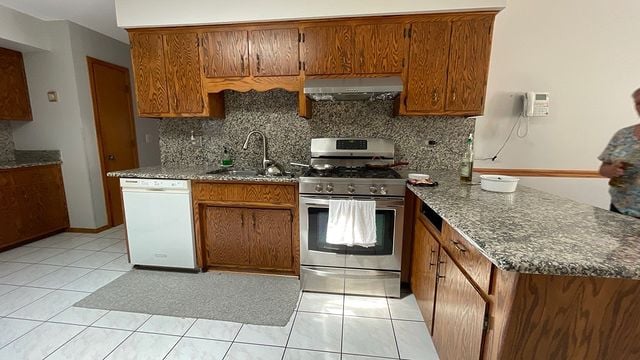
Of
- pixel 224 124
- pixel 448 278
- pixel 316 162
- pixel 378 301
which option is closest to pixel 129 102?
pixel 224 124

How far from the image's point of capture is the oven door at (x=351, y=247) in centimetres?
211

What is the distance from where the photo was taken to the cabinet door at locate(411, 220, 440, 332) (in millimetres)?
1632

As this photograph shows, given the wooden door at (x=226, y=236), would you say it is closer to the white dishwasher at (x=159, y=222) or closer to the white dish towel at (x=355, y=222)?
the white dishwasher at (x=159, y=222)

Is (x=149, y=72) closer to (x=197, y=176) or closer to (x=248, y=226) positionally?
(x=197, y=176)

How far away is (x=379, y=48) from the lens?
89.0 inches

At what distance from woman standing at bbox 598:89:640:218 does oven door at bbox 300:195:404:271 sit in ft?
3.93

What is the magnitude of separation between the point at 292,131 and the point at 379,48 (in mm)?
1102

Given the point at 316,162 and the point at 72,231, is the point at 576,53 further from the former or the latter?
the point at 72,231

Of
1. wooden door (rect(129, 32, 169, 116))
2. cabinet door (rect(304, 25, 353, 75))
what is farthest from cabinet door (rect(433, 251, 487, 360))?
wooden door (rect(129, 32, 169, 116))

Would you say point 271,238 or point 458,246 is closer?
point 458,246

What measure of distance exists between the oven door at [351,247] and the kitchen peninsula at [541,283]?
744mm

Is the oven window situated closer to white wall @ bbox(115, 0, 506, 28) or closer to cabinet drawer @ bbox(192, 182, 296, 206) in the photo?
cabinet drawer @ bbox(192, 182, 296, 206)

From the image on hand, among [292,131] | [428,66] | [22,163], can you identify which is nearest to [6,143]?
[22,163]

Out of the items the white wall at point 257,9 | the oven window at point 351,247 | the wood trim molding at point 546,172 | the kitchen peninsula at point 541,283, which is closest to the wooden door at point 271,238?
the oven window at point 351,247
